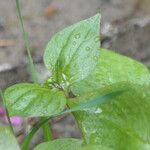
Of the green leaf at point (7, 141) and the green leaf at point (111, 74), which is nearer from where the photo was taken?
the green leaf at point (7, 141)

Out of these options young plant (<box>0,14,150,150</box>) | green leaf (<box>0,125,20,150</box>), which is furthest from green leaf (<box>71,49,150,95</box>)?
green leaf (<box>0,125,20,150</box>)

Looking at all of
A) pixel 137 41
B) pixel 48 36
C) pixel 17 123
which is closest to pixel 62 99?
pixel 17 123

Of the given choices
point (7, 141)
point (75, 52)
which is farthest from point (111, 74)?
point (7, 141)

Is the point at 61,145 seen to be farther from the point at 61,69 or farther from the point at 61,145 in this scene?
the point at 61,69

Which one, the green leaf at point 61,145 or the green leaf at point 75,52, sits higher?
the green leaf at point 75,52

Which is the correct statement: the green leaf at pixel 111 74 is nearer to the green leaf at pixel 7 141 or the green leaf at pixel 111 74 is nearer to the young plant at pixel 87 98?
the young plant at pixel 87 98

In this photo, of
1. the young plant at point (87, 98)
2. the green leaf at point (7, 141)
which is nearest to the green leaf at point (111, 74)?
the young plant at point (87, 98)

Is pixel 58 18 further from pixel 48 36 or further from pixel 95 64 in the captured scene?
pixel 95 64
